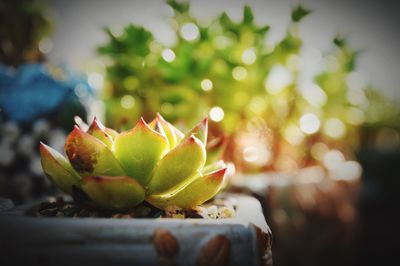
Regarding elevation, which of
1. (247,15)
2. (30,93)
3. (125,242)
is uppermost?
(247,15)

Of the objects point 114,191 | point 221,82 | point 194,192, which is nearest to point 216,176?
point 194,192

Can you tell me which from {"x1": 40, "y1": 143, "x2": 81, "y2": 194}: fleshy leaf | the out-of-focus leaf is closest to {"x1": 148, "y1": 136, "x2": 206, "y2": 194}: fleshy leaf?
{"x1": 40, "y1": 143, "x2": 81, "y2": 194}: fleshy leaf

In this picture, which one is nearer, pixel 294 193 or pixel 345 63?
pixel 294 193

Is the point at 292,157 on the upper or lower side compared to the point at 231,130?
lower

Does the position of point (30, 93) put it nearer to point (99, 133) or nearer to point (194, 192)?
point (99, 133)

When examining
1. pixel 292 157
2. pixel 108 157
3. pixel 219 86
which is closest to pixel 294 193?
pixel 292 157

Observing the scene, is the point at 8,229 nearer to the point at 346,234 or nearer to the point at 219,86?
the point at 219,86

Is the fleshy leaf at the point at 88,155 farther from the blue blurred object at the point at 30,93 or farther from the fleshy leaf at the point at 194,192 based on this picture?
the blue blurred object at the point at 30,93

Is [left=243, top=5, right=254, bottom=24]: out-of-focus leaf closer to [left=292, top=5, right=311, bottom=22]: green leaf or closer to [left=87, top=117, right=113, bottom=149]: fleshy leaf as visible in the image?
[left=292, top=5, right=311, bottom=22]: green leaf
